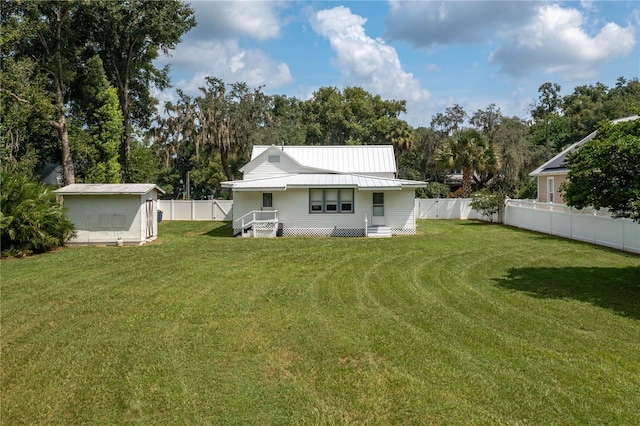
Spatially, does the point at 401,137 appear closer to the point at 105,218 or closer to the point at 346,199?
the point at 346,199

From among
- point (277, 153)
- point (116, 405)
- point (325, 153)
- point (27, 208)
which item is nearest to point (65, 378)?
point (116, 405)

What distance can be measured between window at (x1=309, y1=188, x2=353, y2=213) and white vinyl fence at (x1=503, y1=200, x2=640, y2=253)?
9.26 m

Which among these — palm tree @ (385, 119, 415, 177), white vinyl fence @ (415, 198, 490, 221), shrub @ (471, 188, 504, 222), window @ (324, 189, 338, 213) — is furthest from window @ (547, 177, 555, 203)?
→ palm tree @ (385, 119, 415, 177)

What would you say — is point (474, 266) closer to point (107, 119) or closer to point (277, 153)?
point (277, 153)

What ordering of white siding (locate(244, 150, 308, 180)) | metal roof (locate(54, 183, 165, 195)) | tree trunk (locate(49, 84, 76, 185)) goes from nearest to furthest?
metal roof (locate(54, 183, 165, 195)) < tree trunk (locate(49, 84, 76, 185)) < white siding (locate(244, 150, 308, 180))

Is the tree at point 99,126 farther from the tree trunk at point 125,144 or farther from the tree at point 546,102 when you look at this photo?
the tree at point 546,102

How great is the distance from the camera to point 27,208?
46.5ft

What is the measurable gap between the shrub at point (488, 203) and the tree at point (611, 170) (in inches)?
684

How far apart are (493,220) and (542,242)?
10.7 metres

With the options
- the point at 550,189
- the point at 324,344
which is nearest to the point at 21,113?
the point at 324,344

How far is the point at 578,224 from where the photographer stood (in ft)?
55.3

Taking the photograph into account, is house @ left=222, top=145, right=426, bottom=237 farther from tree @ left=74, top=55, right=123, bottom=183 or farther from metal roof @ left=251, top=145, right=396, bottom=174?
tree @ left=74, top=55, right=123, bottom=183

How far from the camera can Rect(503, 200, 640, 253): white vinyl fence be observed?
1388 centimetres

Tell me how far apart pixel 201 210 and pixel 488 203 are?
1960cm
